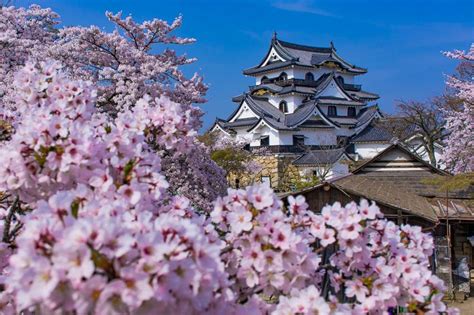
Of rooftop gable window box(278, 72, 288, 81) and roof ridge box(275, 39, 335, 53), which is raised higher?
roof ridge box(275, 39, 335, 53)

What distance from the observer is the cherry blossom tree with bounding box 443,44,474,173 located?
17.3 metres

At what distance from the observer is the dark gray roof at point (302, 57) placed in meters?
50.9

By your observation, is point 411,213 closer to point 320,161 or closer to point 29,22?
point 29,22

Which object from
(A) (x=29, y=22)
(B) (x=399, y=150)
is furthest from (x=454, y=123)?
(A) (x=29, y=22)

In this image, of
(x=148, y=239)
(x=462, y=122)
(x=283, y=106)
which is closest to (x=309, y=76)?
(x=283, y=106)

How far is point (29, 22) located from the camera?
48.2ft

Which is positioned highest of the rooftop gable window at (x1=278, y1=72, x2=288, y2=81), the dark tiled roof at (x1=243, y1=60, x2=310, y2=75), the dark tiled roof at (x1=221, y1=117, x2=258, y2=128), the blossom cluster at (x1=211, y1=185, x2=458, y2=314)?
the dark tiled roof at (x1=243, y1=60, x2=310, y2=75)

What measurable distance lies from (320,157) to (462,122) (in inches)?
695

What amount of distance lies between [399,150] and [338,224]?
50.6 ft

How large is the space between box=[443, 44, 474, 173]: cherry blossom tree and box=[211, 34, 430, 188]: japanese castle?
47.1ft

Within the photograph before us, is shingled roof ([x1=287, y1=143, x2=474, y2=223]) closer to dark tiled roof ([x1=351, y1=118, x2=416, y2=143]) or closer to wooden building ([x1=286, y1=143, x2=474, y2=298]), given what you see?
wooden building ([x1=286, y1=143, x2=474, y2=298])

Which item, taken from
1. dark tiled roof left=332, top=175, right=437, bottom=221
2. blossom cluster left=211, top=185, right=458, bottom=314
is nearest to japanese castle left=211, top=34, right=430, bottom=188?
dark tiled roof left=332, top=175, right=437, bottom=221

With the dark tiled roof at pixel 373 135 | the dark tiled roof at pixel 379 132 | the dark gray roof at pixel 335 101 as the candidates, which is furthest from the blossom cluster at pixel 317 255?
the dark gray roof at pixel 335 101

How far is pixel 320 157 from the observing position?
3847 cm
